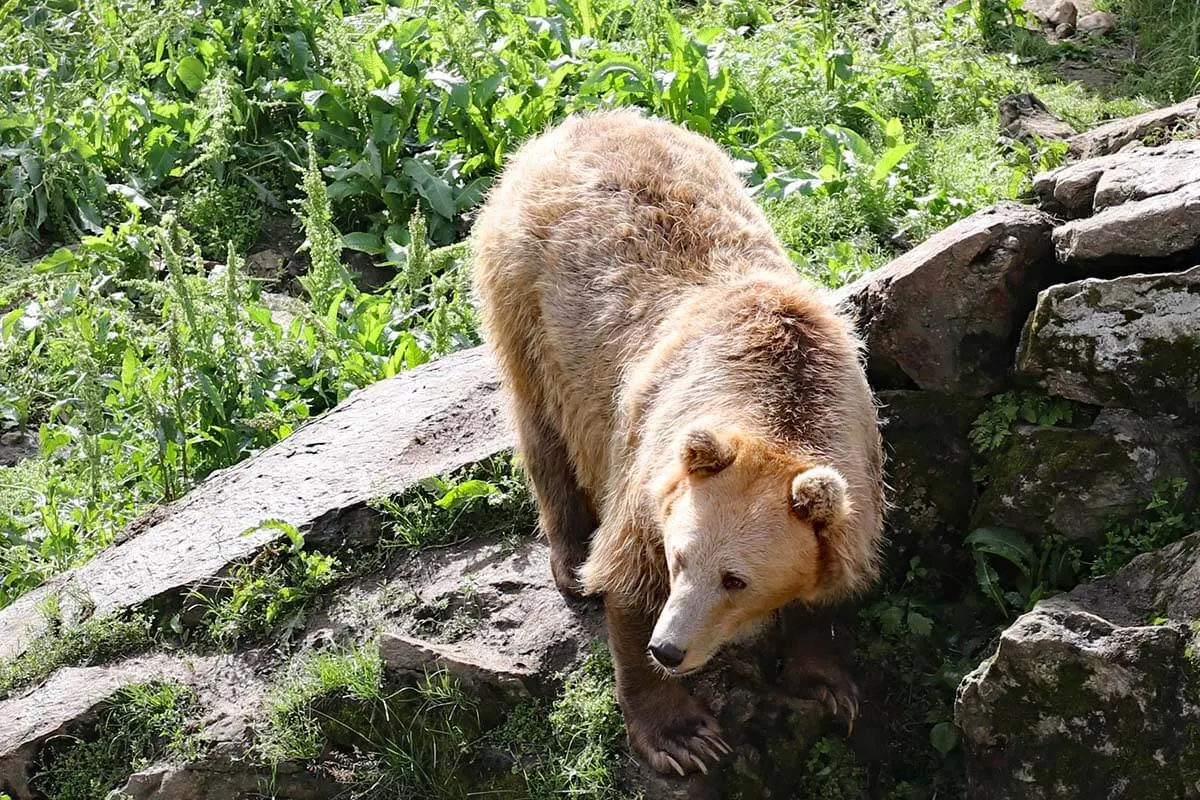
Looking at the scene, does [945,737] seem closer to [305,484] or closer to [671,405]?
[671,405]

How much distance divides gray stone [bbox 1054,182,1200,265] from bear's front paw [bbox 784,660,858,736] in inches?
68.9

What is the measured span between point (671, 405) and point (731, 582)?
78 cm

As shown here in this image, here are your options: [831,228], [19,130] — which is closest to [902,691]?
[831,228]

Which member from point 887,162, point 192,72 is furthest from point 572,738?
point 192,72

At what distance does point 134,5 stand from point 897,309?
738 cm

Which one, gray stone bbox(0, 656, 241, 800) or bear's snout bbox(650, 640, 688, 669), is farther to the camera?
gray stone bbox(0, 656, 241, 800)

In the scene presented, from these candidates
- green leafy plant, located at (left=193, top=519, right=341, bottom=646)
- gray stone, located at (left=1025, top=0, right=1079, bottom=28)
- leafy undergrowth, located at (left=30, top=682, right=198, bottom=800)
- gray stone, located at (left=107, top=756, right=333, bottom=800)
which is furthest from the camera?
gray stone, located at (left=1025, top=0, right=1079, bottom=28)

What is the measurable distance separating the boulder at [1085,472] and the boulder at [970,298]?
0.33 m

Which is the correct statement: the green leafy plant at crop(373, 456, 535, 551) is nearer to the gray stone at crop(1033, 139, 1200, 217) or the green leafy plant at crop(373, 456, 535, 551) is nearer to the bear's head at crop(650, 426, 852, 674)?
the bear's head at crop(650, 426, 852, 674)

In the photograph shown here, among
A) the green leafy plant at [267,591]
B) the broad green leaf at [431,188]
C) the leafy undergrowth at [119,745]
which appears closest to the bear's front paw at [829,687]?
the green leafy plant at [267,591]

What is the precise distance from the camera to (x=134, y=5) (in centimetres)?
1030

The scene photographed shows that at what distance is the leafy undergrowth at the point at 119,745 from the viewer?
17.9 feet

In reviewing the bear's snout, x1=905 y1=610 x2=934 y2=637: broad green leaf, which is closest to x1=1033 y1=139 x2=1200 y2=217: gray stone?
x1=905 y1=610 x2=934 y2=637: broad green leaf

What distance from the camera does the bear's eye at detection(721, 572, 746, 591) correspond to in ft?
13.9
